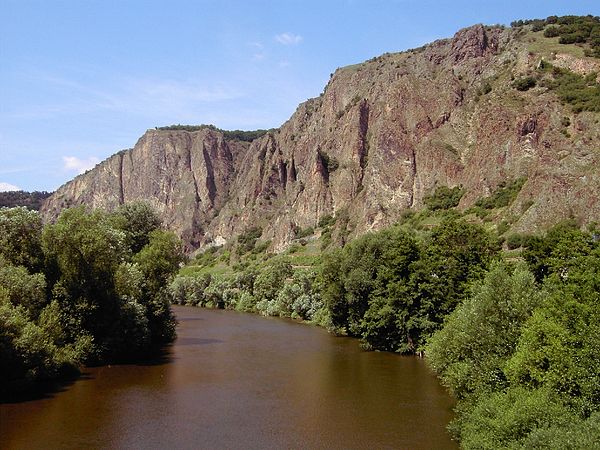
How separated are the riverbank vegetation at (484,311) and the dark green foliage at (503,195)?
14.8 inches

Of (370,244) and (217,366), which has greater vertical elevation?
(370,244)

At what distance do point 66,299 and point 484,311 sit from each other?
30.1m

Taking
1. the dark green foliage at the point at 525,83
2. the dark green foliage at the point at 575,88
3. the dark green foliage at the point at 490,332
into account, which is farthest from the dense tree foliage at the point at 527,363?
the dark green foliage at the point at 525,83

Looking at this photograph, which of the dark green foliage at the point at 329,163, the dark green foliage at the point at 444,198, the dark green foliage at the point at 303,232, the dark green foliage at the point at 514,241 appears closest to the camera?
the dark green foliage at the point at 514,241

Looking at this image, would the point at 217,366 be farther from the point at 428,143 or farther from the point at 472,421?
the point at 428,143

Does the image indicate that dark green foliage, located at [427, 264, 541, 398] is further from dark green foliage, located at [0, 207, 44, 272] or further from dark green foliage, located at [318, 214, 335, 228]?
dark green foliage, located at [318, 214, 335, 228]

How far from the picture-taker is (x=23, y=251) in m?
42.3

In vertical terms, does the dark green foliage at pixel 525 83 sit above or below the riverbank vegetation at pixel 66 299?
above

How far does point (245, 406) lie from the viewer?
32969mm

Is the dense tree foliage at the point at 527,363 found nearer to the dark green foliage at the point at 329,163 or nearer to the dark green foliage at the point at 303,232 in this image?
the dark green foliage at the point at 303,232

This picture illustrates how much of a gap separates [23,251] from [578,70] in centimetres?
10118

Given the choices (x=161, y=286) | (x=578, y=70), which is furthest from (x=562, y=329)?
(x=578, y=70)

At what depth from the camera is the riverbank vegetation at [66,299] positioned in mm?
34344

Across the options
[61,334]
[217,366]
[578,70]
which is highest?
[578,70]
